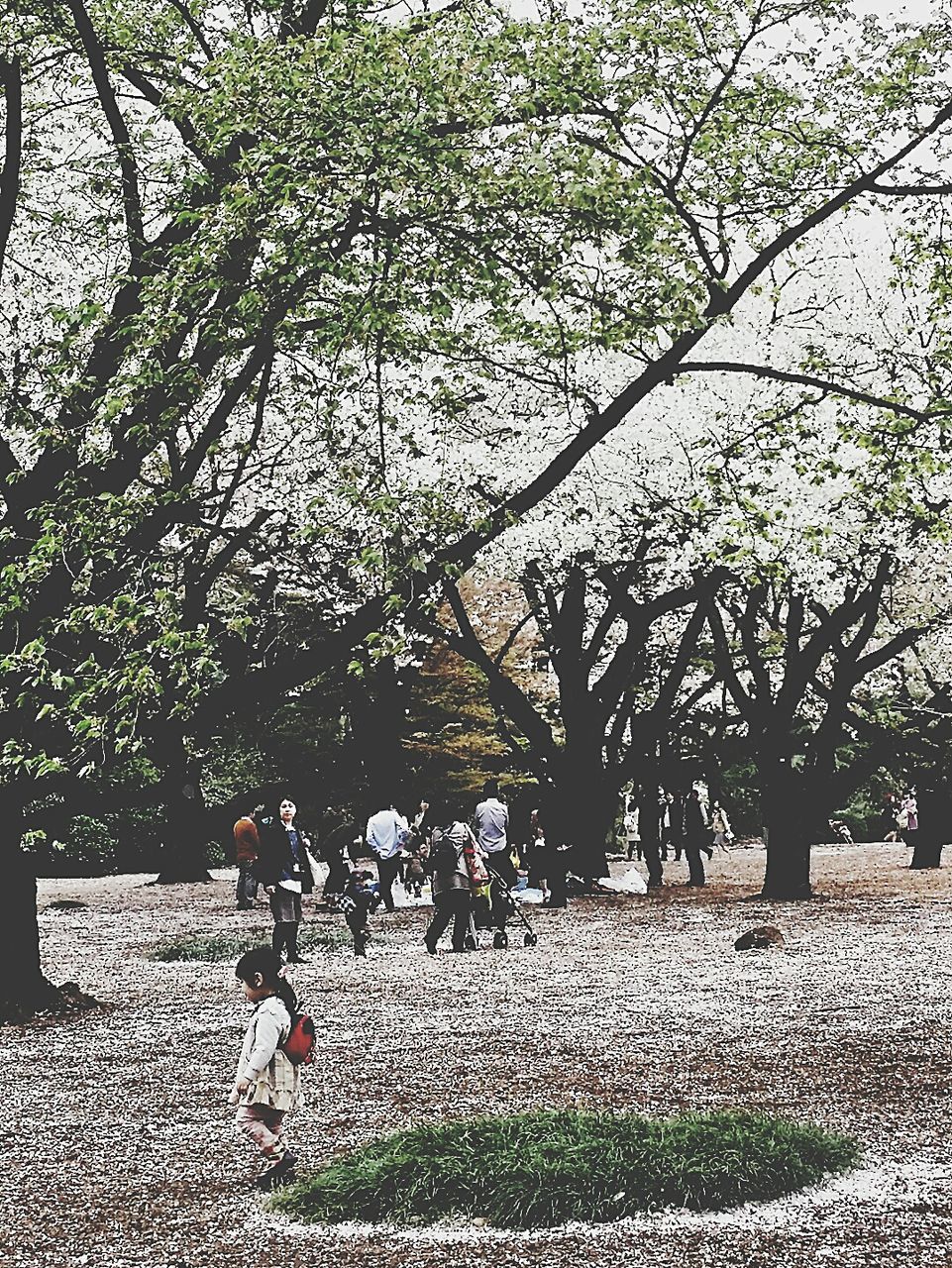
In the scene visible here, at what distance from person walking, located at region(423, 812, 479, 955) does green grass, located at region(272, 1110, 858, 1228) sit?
9478 millimetres

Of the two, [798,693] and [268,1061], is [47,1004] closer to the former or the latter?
[268,1061]

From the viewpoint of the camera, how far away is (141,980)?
54.9 feet

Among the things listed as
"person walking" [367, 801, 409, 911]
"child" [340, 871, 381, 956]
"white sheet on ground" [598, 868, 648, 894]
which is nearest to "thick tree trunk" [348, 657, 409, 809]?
"white sheet on ground" [598, 868, 648, 894]

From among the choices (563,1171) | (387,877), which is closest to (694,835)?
(387,877)

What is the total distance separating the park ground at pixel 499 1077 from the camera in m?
6.59

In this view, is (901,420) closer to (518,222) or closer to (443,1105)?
(518,222)

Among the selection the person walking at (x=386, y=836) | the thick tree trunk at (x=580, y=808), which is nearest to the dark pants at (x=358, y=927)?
the person walking at (x=386, y=836)

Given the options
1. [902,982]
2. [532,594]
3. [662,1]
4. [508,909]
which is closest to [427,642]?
[532,594]

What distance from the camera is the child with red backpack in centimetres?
760

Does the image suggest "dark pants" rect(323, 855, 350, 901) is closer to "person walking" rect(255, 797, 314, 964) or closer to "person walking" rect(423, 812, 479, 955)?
"person walking" rect(423, 812, 479, 955)

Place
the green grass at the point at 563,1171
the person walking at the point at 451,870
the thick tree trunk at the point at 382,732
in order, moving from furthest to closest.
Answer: the thick tree trunk at the point at 382,732 → the person walking at the point at 451,870 → the green grass at the point at 563,1171

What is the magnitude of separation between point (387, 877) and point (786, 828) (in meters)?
6.74

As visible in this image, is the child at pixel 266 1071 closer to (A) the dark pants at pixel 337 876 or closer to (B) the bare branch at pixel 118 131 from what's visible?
(B) the bare branch at pixel 118 131

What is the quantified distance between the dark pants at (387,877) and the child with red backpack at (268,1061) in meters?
17.2
